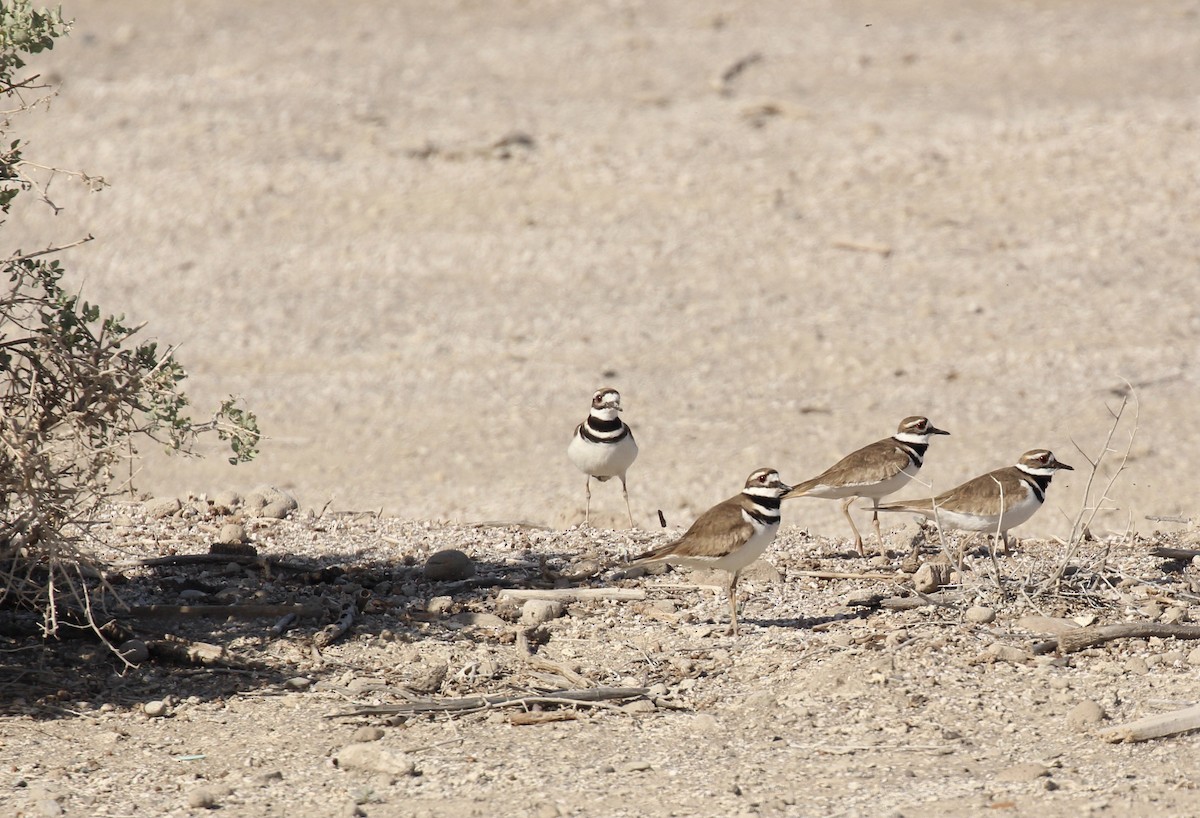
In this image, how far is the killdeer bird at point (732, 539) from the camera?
7367 millimetres

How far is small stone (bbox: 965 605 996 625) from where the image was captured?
7340 mm

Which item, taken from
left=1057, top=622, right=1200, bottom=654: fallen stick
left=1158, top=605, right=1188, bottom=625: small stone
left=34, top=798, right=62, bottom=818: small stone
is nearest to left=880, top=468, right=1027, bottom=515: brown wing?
left=1158, top=605, right=1188, bottom=625: small stone

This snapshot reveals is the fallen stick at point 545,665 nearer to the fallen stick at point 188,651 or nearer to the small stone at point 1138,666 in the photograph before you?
the fallen stick at point 188,651

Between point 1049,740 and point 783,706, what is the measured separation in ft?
3.67

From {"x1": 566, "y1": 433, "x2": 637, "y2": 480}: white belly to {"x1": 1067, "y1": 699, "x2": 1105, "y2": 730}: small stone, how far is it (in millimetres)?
4248

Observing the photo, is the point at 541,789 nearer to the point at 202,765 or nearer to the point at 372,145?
the point at 202,765

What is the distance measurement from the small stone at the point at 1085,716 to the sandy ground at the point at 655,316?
7cm

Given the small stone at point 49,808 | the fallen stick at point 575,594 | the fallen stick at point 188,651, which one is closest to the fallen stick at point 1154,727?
the fallen stick at point 575,594

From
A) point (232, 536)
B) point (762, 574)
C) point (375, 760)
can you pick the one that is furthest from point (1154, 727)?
point (232, 536)

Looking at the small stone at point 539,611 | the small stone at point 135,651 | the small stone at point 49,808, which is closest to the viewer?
the small stone at point 49,808

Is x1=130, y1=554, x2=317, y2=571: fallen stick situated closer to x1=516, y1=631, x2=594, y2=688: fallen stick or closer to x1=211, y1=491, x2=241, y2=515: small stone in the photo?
x1=211, y1=491, x2=241, y2=515: small stone

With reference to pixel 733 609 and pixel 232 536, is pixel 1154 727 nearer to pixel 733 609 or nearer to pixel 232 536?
pixel 733 609

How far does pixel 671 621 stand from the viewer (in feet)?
25.2

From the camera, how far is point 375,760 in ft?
20.0
